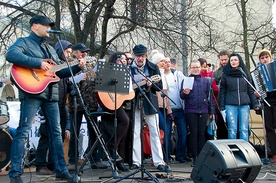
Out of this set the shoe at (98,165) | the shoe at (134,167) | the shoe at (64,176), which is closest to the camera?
the shoe at (64,176)

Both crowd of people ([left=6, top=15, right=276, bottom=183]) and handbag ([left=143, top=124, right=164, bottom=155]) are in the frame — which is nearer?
crowd of people ([left=6, top=15, right=276, bottom=183])

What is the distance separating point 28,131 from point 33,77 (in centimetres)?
73

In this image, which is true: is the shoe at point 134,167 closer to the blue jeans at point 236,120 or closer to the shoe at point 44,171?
the shoe at point 44,171

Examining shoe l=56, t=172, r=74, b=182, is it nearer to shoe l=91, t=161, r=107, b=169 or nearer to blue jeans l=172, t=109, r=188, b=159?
shoe l=91, t=161, r=107, b=169

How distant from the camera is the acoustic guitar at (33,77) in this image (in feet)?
17.1

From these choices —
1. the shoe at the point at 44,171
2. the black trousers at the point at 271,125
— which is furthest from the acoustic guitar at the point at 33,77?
the black trousers at the point at 271,125

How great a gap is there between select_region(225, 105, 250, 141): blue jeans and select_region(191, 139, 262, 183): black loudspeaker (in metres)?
2.44

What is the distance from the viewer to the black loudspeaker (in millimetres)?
4605

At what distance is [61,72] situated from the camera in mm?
5828

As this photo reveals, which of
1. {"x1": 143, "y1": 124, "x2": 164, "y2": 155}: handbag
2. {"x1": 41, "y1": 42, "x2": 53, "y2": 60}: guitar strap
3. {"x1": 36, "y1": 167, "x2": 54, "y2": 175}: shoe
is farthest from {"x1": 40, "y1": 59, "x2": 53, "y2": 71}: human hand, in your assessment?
{"x1": 143, "y1": 124, "x2": 164, "y2": 155}: handbag

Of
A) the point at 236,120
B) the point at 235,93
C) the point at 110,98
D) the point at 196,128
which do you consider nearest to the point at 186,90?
the point at 196,128

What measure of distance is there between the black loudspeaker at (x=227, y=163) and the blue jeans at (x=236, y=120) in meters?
2.44

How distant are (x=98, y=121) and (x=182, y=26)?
22.3ft

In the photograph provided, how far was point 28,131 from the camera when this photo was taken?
542 centimetres
